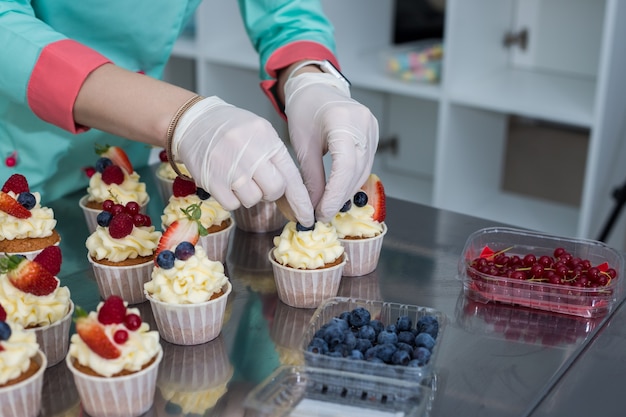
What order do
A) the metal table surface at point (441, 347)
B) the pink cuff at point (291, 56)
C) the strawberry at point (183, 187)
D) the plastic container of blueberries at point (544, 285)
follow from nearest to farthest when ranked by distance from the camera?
the metal table surface at point (441, 347) → the plastic container of blueberries at point (544, 285) → the strawberry at point (183, 187) → the pink cuff at point (291, 56)

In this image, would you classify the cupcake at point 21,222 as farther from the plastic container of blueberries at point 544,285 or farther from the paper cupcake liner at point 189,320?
the plastic container of blueberries at point 544,285

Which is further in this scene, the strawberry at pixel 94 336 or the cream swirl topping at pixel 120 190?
the cream swirl topping at pixel 120 190

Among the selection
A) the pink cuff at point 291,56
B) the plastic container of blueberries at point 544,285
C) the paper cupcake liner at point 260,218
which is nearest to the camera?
the plastic container of blueberries at point 544,285

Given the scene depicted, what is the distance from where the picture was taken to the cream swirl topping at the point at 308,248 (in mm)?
1519

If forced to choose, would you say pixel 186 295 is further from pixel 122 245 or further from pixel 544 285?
pixel 544 285

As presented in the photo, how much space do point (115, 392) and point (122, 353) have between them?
53 millimetres

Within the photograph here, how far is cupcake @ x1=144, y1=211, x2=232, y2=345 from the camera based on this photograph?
4.49 ft

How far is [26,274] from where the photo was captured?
4.19ft

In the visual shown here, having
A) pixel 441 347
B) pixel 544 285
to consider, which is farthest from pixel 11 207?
pixel 544 285

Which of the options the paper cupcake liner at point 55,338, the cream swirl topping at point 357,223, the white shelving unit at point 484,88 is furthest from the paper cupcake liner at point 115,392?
the white shelving unit at point 484,88

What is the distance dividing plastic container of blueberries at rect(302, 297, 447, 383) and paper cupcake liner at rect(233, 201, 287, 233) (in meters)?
0.41

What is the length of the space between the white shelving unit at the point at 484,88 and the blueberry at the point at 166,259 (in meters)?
1.67

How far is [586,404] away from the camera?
4.06 ft

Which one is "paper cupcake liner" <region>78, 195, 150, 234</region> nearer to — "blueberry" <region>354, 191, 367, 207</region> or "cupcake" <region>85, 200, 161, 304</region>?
"cupcake" <region>85, 200, 161, 304</region>
